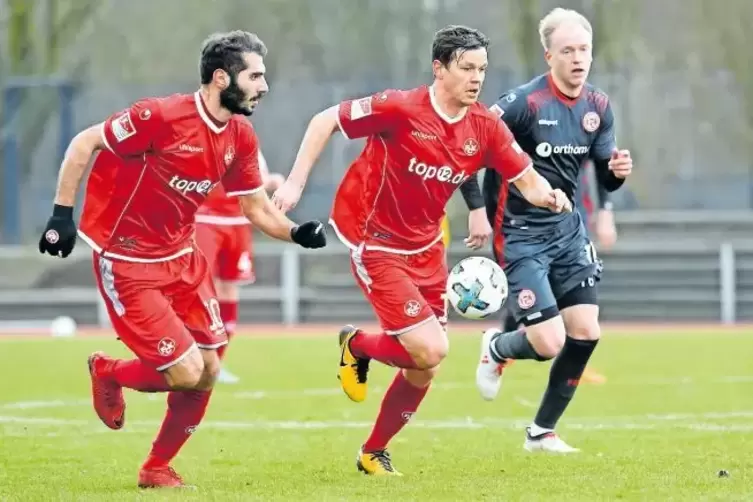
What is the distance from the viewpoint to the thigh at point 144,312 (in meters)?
7.37

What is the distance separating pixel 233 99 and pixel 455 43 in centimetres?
120

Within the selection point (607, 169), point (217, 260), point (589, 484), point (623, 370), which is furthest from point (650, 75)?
point (589, 484)

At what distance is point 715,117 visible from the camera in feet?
98.4

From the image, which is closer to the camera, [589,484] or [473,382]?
[589,484]

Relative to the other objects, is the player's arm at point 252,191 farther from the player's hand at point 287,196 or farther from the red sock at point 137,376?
the red sock at point 137,376

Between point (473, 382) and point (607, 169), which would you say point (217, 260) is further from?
point (607, 169)

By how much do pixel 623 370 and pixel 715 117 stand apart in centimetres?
1634

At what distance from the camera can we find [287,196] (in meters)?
7.53

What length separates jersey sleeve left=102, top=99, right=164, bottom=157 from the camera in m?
7.30

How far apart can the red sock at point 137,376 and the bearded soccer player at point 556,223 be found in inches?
86.6

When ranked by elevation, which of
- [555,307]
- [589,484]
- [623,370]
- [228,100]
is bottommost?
[623,370]

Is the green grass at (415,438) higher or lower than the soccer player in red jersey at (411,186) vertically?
lower

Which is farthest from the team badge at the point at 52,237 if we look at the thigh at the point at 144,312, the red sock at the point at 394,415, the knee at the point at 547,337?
the knee at the point at 547,337

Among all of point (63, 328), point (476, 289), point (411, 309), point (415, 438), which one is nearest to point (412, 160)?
point (411, 309)
